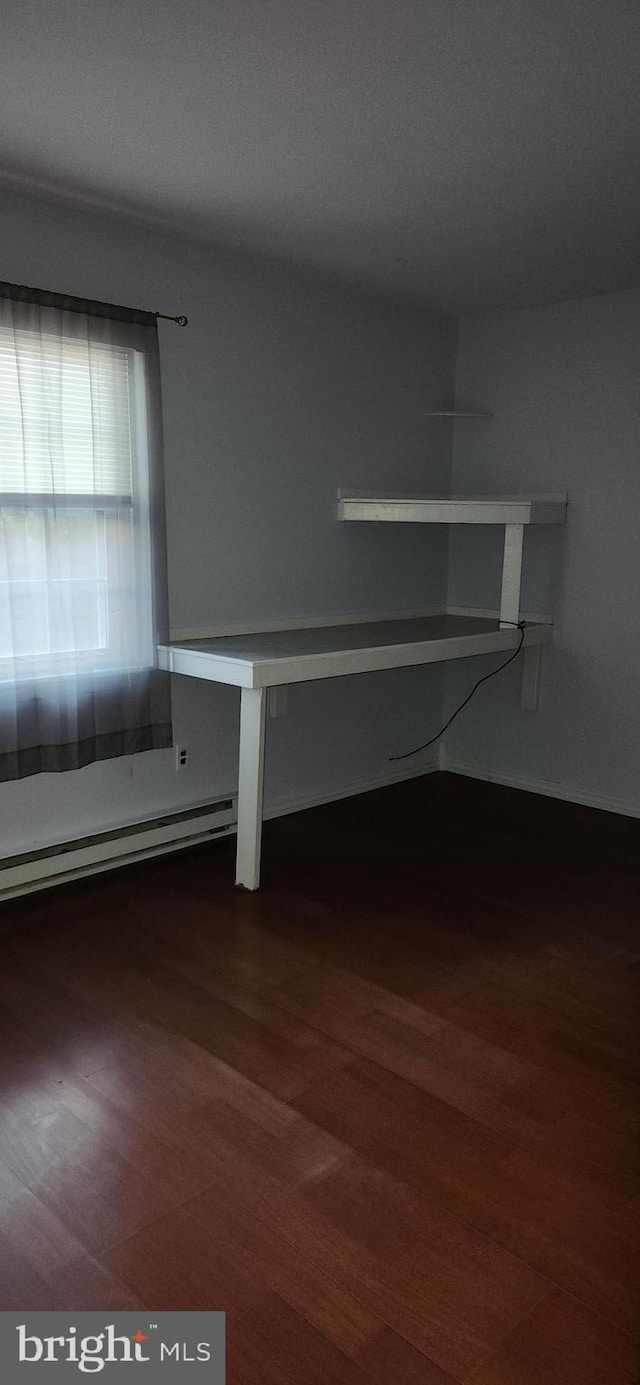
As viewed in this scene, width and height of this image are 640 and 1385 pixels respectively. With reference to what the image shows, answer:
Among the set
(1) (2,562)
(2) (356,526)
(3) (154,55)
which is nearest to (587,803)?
(2) (356,526)

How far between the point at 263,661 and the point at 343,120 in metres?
1.62

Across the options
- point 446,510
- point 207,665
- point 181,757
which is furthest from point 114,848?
point 446,510

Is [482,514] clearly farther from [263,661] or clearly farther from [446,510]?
[263,661]

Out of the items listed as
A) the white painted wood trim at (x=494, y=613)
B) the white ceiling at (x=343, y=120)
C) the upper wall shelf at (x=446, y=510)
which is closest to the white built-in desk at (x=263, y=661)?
the upper wall shelf at (x=446, y=510)

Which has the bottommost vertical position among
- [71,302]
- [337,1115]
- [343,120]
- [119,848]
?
[337,1115]

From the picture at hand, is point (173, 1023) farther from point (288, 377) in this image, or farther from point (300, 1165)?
point (288, 377)

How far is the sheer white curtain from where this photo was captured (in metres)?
3.10

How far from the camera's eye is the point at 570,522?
15.1ft

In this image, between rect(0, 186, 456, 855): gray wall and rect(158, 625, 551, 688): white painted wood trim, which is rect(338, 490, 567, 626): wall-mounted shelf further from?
rect(158, 625, 551, 688): white painted wood trim

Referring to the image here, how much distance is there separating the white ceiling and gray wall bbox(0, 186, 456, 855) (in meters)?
0.22

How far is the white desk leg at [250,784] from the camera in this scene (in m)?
3.37

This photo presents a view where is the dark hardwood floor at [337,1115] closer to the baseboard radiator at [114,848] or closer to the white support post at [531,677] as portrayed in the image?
the baseboard radiator at [114,848]

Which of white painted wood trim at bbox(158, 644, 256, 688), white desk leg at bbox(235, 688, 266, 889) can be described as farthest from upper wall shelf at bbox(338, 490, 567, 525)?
white desk leg at bbox(235, 688, 266, 889)

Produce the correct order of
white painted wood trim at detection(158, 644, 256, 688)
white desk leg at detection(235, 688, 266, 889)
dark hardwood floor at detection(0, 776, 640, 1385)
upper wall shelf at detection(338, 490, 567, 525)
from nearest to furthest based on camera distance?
dark hardwood floor at detection(0, 776, 640, 1385) < white painted wood trim at detection(158, 644, 256, 688) < white desk leg at detection(235, 688, 266, 889) < upper wall shelf at detection(338, 490, 567, 525)
